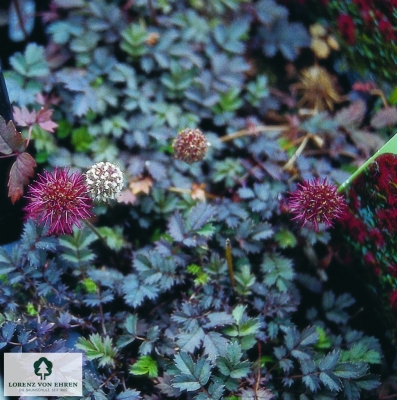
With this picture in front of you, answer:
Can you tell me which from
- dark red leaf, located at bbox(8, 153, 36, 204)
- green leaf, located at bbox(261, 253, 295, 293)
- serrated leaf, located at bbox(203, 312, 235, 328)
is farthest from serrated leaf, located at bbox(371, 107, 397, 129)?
dark red leaf, located at bbox(8, 153, 36, 204)

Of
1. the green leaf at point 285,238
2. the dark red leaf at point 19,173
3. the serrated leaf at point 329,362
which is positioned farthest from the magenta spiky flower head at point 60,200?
the serrated leaf at point 329,362

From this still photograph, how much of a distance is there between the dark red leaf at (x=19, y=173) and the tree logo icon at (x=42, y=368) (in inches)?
20.0

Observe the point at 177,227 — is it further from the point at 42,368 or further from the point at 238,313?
the point at 42,368

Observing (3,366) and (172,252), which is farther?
(172,252)

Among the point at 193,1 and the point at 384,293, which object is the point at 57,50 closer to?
the point at 193,1

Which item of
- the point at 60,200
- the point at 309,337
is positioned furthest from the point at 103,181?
A: the point at 309,337

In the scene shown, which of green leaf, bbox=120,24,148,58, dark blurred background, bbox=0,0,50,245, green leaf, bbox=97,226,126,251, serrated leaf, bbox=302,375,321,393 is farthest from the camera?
green leaf, bbox=120,24,148,58

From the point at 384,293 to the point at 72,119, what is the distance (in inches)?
54.1

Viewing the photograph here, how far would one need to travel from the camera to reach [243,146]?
6.86ft

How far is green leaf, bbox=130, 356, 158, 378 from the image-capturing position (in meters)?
1.57

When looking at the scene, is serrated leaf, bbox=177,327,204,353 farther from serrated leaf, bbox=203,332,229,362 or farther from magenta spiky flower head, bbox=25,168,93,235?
magenta spiky flower head, bbox=25,168,93,235

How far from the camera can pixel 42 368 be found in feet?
4.97

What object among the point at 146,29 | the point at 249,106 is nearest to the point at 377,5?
the point at 249,106

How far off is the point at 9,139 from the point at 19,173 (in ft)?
0.36
